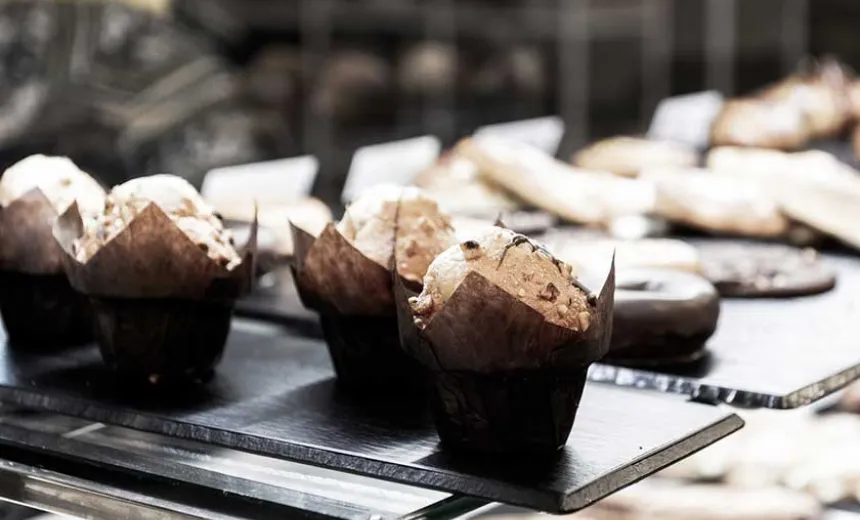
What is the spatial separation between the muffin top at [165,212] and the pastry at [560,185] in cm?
135

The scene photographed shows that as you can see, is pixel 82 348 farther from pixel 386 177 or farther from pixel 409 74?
pixel 409 74

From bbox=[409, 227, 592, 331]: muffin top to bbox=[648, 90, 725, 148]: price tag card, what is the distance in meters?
2.58

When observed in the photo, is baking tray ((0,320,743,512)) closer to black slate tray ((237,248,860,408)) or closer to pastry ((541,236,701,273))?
black slate tray ((237,248,860,408))

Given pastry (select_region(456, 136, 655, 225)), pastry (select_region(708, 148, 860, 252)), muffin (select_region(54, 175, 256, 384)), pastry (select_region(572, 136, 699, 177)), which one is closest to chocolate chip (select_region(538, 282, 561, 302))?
muffin (select_region(54, 175, 256, 384))

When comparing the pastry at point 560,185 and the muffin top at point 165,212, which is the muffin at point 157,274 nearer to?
the muffin top at point 165,212

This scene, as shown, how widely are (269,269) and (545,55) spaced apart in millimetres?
4940

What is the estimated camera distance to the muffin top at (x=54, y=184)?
1610mm

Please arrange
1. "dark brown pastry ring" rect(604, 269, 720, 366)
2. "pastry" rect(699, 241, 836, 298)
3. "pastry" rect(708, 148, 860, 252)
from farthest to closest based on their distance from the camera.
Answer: "pastry" rect(708, 148, 860, 252)
"pastry" rect(699, 241, 836, 298)
"dark brown pastry ring" rect(604, 269, 720, 366)

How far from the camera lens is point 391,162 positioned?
309cm

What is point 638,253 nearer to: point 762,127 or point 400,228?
point 400,228

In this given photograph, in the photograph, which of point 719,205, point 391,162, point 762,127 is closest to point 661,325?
point 719,205

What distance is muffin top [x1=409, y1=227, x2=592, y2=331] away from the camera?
3.99 feet

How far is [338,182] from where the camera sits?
2.99 meters

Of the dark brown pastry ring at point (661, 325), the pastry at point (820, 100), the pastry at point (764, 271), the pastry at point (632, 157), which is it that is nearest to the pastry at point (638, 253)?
the pastry at point (764, 271)
